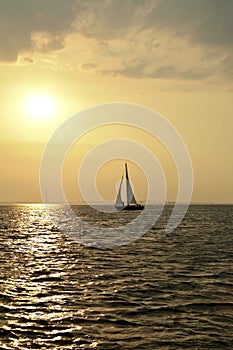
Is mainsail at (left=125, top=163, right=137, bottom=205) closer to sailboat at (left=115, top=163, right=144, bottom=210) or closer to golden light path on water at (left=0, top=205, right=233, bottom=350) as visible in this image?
sailboat at (left=115, top=163, right=144, bottom=210)

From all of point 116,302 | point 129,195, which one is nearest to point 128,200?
point 129,195

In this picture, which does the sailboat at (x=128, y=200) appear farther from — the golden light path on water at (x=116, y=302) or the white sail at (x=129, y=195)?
the golden light path on water at (x=116, y=302)

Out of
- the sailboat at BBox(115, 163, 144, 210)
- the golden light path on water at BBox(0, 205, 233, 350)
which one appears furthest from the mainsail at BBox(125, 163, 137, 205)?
the golden light path on water at BBox(0, 205, 233, 350)

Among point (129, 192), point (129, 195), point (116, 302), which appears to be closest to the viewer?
point (116, 302)

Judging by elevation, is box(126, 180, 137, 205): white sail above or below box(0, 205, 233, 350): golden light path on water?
above

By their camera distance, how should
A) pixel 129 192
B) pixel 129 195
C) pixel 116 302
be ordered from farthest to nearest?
pixel 129 195, pixel 129 192, pixel 116 302

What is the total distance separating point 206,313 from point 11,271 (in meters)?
17.3

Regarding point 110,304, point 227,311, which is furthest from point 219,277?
point 110,304

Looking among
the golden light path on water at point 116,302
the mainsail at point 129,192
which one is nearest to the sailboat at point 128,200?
the mainsail at point 129,192

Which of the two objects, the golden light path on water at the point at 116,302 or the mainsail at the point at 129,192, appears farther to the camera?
the mainsail at the point at 129,192

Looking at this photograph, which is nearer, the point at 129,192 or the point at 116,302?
the point at 116,302

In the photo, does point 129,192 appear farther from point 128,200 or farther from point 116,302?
point 116,302

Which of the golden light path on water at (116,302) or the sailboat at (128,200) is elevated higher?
the sailboat at (128,200)

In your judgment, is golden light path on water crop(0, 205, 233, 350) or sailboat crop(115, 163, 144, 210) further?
sailboat crop(115, 163, 144, 210)
